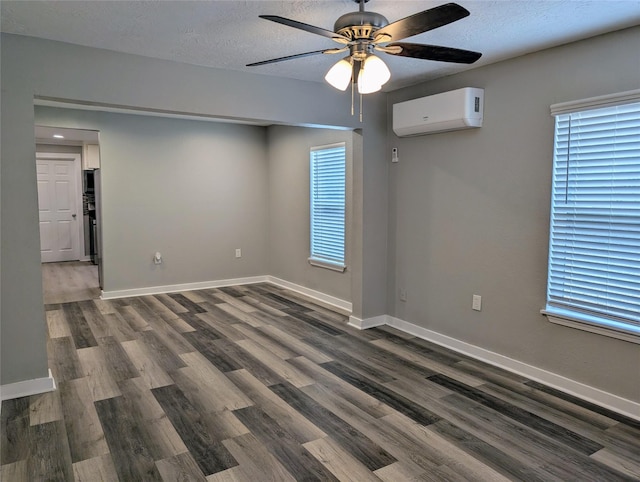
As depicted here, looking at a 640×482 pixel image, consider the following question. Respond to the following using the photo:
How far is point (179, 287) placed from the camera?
639 centimetres

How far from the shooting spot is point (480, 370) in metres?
3.55

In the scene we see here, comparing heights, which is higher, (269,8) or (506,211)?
(269,8)

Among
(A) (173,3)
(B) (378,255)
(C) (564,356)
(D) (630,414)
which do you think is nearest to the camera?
(A) (173,3)

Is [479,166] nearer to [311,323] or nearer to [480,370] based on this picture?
[480,370]

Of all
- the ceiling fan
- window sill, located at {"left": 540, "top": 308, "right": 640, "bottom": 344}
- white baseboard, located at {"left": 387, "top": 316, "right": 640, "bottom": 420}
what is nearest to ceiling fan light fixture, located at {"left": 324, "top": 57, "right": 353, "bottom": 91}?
the ceiling fan

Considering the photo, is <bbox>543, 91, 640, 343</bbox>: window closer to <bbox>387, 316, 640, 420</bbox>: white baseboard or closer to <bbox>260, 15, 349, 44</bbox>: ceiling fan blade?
<bbox>387, 316, 640, 420</bbox>: white baseboard

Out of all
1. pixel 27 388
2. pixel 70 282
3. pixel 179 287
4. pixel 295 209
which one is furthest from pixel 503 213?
pixel 70 282

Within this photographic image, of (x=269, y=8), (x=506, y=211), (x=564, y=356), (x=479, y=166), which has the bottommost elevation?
(x=564, y=356)

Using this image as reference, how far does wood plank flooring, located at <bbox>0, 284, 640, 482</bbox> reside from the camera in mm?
2301

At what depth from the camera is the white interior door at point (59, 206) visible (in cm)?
883

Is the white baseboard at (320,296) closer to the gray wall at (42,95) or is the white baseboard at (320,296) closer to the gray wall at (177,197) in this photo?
the gray wall at (177,197)

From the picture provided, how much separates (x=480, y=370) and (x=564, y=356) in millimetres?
632

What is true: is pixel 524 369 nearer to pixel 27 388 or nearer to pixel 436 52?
pixel 436 52

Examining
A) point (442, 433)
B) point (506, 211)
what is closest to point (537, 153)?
point (506, 211)
